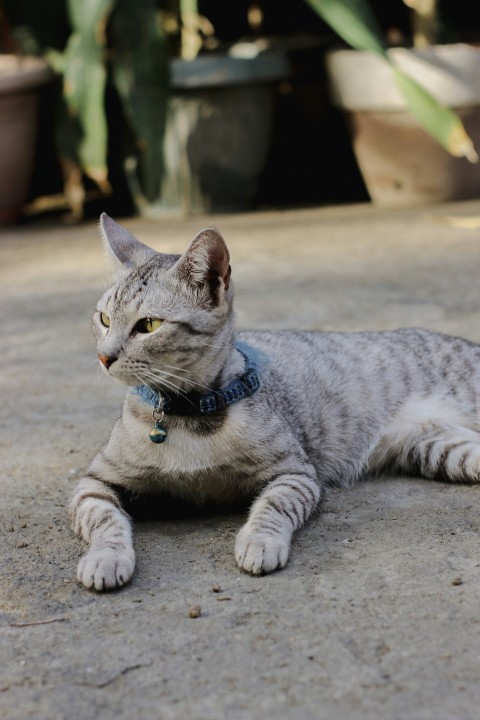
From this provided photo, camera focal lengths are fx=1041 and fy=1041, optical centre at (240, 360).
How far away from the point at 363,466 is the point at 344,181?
16.8 feet

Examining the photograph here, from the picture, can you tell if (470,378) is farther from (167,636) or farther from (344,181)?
(344,181)

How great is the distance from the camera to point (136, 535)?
2834 mm

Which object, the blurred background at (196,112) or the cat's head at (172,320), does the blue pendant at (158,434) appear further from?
the blurred background at (196,112)

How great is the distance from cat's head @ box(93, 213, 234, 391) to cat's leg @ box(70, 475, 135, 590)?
361 mm

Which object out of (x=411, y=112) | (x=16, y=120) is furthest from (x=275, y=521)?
(x=16, y=120)

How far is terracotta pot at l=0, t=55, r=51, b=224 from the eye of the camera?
7000 millimetres

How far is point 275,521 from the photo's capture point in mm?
2676

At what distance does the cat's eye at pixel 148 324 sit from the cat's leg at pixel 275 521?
1.79 feet


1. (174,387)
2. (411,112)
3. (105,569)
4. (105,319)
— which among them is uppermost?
(105,319)

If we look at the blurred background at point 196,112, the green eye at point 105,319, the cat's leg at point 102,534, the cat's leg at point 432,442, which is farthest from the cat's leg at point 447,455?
the blurred background at point 196,112

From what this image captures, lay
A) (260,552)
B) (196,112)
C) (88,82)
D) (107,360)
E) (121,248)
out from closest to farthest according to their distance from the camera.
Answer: (260,552), (107,360), (121,248), (88,82), (196,112)

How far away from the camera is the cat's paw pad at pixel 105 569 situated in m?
2.48

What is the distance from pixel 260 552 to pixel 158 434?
0.43 m

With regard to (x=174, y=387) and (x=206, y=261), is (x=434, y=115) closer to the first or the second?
(x=206, y=261)
